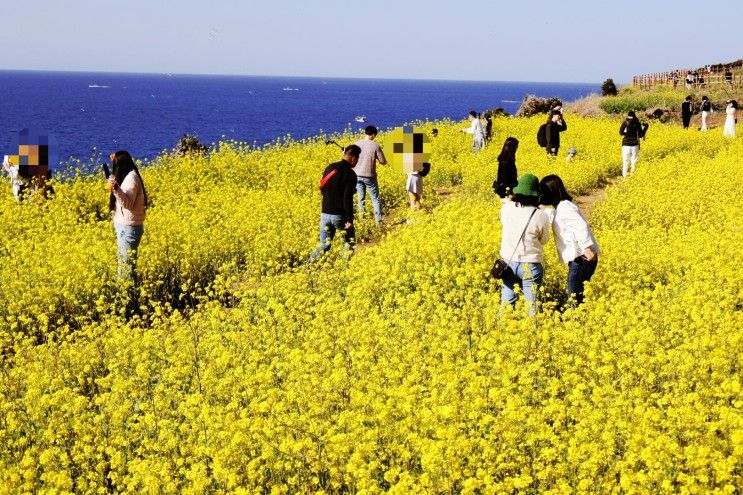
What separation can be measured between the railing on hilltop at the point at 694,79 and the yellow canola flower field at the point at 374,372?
119ft

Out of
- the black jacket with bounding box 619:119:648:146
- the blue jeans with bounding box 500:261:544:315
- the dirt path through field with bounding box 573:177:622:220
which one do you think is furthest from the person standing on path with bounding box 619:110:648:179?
the blue jeans with bounding box 500:261:544:315

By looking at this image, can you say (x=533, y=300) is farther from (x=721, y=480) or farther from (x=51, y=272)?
(x=51, y=272)

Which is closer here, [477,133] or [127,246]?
[127,246]

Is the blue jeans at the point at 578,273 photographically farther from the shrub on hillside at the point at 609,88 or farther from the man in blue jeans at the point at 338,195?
the shrub on hillside at the point at 609,88

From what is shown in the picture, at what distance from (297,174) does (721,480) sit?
1302 cm

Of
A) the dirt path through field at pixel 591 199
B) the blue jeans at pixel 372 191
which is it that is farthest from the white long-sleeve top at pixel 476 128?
the blue jeans at pixel 372 191

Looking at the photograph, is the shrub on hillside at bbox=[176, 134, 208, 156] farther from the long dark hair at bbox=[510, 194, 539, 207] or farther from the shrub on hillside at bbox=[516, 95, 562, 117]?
the shrub on hillside at bbox=[516, 95, 562, 117]

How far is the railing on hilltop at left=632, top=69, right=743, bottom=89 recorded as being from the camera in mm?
44000

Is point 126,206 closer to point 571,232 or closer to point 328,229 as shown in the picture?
point 328,229

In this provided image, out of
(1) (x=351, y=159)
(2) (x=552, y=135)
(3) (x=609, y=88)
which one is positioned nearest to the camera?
(1) (x=351, y=159)

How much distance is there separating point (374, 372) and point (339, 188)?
14.5 ft

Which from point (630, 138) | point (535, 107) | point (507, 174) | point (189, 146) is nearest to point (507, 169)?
point (507, 174)

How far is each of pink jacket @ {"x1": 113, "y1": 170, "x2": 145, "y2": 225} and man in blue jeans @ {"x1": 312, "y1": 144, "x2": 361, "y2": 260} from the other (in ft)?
7.02

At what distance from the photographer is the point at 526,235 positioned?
7430mm
